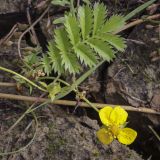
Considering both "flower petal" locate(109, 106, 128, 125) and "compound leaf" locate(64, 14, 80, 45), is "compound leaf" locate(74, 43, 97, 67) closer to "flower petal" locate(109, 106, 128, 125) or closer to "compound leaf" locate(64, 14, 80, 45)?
"compound leaf" locate(64, 14, 80, 45)

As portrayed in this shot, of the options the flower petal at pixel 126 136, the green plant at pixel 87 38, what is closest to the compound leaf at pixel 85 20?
the green plant at pixel 87 38

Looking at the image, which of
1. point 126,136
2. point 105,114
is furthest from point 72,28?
point 126,136

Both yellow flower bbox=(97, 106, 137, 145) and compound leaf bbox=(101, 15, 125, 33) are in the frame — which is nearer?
compound leaf bbox=(101, 15, 125, 33)

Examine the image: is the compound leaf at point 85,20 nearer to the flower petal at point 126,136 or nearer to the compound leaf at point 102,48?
the compound leaf at point 102,48

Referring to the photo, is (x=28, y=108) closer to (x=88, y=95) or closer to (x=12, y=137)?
(x=12, y=137)

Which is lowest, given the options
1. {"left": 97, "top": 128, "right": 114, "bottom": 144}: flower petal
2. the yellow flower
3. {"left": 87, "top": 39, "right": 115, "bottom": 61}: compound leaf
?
{"left": 97, "top": 128, "right": 114, "bottom": 144}: flower petal

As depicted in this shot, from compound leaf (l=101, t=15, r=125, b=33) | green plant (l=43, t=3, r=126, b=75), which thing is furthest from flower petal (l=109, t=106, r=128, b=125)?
compound leaf (l=101, t=15, r=125, b=33)

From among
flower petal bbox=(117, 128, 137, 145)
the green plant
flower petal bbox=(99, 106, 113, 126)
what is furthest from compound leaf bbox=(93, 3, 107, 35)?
flower petal bbox=(117, 128, 137, 145)

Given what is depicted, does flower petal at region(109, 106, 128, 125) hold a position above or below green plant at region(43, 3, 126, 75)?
below
